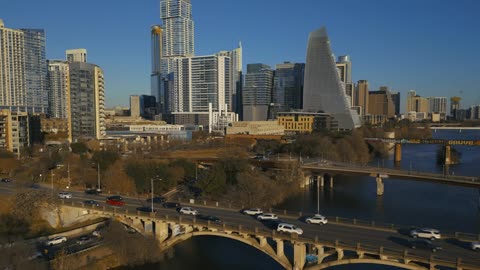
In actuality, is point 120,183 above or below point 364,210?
above

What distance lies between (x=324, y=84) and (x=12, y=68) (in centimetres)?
6644

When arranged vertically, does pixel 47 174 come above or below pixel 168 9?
below

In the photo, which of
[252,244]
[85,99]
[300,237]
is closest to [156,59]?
[85,99]

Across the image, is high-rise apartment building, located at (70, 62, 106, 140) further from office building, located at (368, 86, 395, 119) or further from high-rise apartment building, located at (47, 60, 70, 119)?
office building, located at (368, 86, 395, 119)

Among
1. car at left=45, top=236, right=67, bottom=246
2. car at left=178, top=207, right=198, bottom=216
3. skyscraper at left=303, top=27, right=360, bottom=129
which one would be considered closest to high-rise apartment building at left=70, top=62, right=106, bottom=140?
car at left=45, top=236, right=67, bottom=246

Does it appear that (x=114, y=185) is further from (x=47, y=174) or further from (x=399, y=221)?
(x=399, y=221)

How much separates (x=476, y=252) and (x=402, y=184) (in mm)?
23953

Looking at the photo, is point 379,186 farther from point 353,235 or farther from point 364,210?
point 353,235

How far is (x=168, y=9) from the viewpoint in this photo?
470ft

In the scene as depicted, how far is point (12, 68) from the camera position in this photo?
8469 cm

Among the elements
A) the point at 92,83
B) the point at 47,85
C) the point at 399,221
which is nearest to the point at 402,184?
the point at 399,221

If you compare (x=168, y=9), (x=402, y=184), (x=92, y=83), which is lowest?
(x=402, y=184)

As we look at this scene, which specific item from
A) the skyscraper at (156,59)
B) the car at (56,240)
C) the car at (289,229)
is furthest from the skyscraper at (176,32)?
the car at (289,229)

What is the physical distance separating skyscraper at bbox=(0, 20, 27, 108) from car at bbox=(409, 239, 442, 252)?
289 ft
